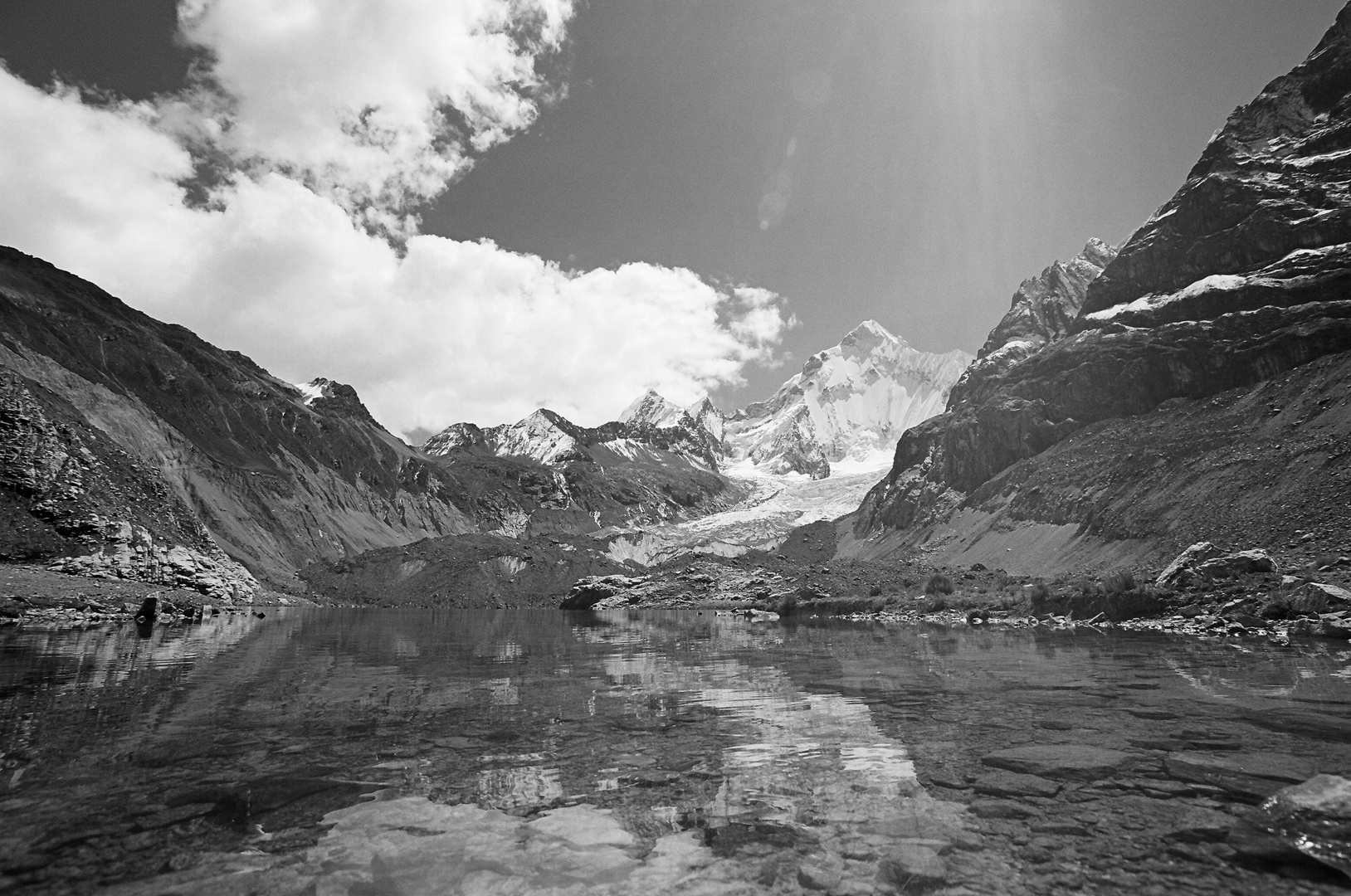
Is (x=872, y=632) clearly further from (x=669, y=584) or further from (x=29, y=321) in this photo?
(x=29, y=321)

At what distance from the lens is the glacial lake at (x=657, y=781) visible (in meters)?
6.98

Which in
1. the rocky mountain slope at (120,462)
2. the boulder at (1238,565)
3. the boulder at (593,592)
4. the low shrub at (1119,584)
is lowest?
the boulder at (593,592)

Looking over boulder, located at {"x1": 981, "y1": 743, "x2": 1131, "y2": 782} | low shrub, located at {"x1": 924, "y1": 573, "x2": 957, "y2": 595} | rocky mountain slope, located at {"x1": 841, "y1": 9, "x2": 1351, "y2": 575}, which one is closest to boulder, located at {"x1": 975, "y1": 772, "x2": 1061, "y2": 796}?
boulder, located at {"x1": 981, "y1": 743, "x2": 1131, "y2": 782}

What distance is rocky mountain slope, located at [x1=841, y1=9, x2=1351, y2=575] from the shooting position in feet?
253

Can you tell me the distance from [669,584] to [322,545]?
10768cm

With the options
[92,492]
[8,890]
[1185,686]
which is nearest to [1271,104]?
[1185,686]

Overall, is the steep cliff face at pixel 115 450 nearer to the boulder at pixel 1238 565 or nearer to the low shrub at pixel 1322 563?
the boulder at pixel 1238 565

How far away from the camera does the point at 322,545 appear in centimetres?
19175

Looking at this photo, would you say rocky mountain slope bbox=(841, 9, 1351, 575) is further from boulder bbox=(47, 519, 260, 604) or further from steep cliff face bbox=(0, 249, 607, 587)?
steep cliff face bbox=(0, 249, 607, 587)

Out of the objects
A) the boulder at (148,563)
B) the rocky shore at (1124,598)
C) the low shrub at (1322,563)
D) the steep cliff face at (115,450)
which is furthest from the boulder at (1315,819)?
the steep cliff face at (115,450)

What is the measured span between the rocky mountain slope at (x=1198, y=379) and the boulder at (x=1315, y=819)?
220 feet

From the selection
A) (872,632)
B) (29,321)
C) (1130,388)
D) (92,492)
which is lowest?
(872,632)

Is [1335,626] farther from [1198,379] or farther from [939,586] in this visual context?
[1198,379]

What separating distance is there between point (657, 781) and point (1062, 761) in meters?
6.73
